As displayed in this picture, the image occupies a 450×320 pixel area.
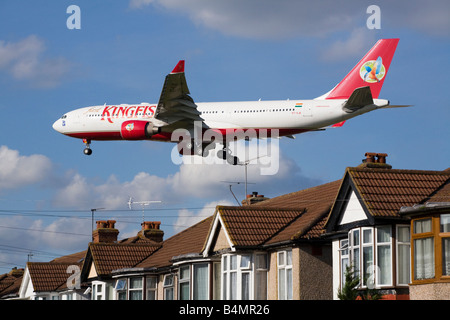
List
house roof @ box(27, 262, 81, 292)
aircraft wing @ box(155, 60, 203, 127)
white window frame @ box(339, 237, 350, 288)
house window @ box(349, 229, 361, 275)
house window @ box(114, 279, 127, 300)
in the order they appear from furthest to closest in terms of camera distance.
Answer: house roof @ box(27, 262, 81, 292) → house window @ box(114, 279, 127, 300) → aircraft wing @ box(155, 60, 203, 127) → white window frame @ box(339, 237, 350, 288) → house window @ box(349, 229, 361, 275)

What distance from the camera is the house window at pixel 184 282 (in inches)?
1778

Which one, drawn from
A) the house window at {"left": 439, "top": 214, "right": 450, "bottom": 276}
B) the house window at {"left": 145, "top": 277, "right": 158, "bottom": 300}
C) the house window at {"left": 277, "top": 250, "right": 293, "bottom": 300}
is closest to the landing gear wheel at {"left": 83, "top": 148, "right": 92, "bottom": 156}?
the house window at {"left": 145, "top": 277, "right": 158, "bottom": 300}

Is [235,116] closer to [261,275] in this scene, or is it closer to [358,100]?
[358,100]

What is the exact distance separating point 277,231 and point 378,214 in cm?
969

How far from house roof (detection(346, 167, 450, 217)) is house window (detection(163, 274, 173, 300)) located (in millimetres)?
18908

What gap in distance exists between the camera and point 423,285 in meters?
30.0

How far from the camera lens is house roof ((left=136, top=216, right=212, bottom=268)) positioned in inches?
1992

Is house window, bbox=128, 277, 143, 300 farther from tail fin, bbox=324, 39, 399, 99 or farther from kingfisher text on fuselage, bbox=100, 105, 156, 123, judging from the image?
tail fin, bbox=324, 39, 399, 99

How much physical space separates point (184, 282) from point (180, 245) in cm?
771

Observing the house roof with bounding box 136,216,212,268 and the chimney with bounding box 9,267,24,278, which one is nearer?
the house roof with bounding box 136,216,212,268

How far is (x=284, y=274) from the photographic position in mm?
38969

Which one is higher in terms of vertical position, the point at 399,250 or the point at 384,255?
the point at 399,250

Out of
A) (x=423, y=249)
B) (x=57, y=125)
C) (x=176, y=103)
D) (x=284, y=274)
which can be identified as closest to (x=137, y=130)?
(x=176, y=103)
